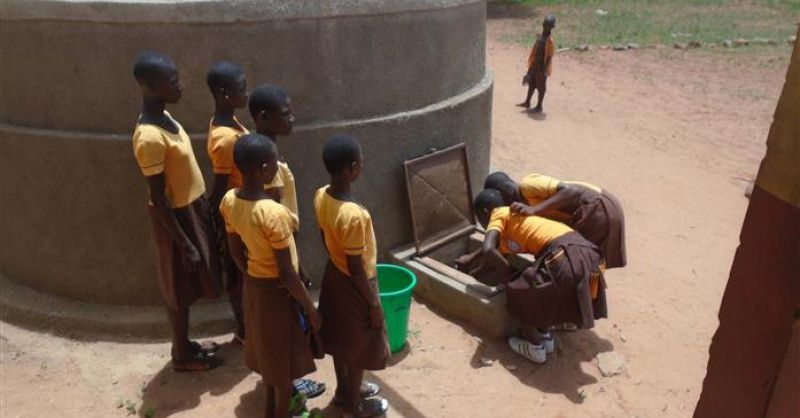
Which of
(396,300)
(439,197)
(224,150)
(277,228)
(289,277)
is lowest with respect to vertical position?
(396,300)

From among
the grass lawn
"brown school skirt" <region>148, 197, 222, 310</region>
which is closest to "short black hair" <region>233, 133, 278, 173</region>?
"brown school skirt" <region>148, 197, 222, 310</region>

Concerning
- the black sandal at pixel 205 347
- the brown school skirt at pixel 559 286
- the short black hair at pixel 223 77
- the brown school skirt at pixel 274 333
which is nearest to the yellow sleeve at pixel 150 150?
the short black hair at pixel 223 77

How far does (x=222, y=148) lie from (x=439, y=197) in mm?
1857

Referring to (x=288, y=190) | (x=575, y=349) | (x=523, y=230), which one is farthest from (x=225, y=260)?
(x=575, y=349)

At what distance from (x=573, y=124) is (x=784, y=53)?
6659 millimetres

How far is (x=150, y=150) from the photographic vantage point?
311 cm

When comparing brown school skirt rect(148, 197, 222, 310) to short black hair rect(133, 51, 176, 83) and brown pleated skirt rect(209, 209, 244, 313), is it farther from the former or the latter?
short black hair rect(133, 51, 176, 83)

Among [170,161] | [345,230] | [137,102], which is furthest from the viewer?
[137,102]

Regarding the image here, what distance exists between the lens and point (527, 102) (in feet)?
31.9

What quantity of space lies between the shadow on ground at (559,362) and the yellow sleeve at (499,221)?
26.7 inches

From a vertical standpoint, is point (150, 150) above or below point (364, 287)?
above

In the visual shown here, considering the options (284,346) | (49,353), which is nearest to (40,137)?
(49,353)

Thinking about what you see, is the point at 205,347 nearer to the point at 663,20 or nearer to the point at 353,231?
the point at 353,231

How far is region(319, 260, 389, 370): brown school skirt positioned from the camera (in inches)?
120
